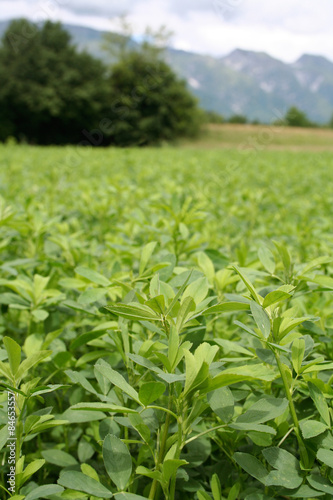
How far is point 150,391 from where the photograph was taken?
0.58 metres

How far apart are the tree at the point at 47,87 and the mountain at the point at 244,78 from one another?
2.38 metres

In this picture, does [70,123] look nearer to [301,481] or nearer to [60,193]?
[60,193]

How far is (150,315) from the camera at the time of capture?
63 cm

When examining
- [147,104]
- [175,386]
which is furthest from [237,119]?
[175,386]

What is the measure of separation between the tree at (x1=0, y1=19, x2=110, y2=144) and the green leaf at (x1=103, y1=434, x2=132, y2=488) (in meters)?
31.8

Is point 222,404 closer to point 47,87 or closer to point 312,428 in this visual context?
point 312,428

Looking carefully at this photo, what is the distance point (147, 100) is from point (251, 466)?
29.9m

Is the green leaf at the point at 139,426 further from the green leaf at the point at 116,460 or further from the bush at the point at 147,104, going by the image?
the bush at the point at 147,104

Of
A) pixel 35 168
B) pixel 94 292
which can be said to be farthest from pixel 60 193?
pixel 35 168

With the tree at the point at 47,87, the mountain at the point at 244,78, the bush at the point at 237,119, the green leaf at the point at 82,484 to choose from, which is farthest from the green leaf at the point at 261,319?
the bush at the point at 237,119

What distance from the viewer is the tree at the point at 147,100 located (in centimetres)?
2859

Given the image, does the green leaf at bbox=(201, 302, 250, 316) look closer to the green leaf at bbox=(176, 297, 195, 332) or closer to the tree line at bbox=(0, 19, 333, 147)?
the green leaf at bbox=(176, 297, 195, 332)

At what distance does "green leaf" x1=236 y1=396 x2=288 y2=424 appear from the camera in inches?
24.9

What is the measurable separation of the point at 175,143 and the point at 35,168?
25419mm
